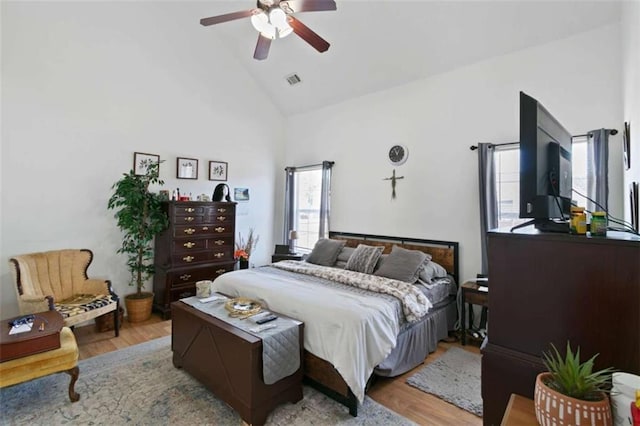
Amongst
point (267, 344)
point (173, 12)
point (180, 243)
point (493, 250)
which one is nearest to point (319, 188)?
point (180, 243)

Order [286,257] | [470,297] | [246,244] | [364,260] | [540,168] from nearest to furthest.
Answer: [540,168] < [470,297] < [364,260] < [286,257] < [246,244]

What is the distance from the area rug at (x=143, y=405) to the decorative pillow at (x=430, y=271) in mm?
1460

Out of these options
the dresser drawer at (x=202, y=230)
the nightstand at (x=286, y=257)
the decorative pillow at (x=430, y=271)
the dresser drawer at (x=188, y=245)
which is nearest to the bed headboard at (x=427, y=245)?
the decorative pillow at (x=430, y=271)

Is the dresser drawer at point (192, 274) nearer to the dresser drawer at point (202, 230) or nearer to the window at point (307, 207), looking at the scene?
the dresser drawer at point (202, 230)

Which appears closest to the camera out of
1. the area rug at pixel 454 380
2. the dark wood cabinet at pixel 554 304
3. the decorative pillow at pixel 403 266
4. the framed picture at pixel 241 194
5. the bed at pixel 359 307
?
the dark wood cabinet at pixel 554 304

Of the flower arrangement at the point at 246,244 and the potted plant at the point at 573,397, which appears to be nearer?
the potted plant at the point at 573,397

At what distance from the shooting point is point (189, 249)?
14.1 feet

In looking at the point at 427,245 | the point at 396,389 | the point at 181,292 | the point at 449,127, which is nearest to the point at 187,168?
the point at 181,292

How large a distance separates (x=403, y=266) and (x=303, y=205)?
2.78 metres

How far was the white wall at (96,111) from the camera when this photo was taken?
3398mm

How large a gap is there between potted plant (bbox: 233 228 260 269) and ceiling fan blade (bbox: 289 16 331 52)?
10.4 ft

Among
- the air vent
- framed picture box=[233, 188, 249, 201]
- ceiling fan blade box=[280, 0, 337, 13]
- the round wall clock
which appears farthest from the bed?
the air vent

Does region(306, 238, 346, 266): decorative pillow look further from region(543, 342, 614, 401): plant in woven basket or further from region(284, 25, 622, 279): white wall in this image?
region(543, 342, 614, 401): plant in woven basket

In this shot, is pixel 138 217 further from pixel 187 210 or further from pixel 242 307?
pixel 242 307
